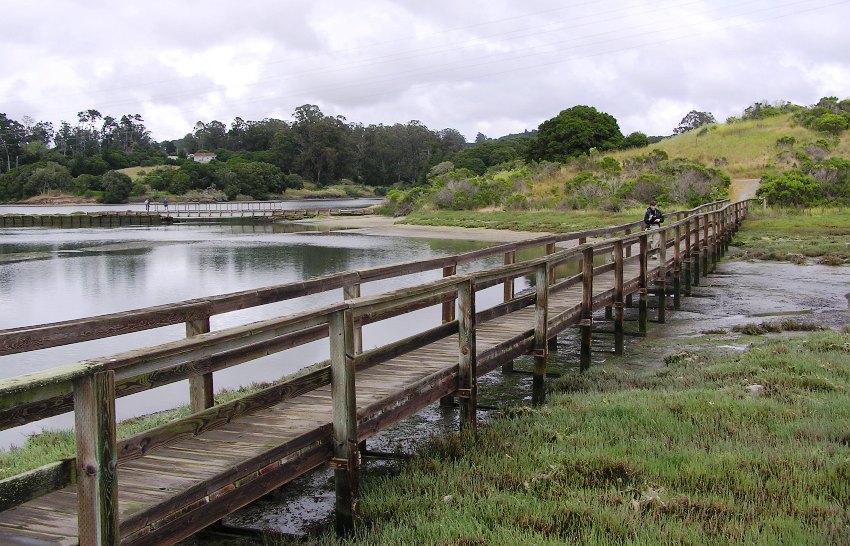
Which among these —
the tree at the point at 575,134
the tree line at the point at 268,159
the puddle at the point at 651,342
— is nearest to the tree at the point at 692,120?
the tree line at the point at 268,159

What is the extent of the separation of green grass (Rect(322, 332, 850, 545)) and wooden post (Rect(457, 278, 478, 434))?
0.20 m

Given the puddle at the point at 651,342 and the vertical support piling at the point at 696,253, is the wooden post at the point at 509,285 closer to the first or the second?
the puddle at the point at 651,342

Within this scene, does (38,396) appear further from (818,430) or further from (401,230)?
(401,230)

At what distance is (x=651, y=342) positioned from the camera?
43.2ft

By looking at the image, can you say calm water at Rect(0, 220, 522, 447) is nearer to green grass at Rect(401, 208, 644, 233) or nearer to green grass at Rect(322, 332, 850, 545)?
green grass at Rect(401, 208, 644, 233)

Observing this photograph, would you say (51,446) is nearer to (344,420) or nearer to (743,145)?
(344,420)

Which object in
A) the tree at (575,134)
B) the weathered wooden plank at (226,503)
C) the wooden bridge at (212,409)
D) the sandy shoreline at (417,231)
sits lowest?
the sandy shoreline at (417,231)

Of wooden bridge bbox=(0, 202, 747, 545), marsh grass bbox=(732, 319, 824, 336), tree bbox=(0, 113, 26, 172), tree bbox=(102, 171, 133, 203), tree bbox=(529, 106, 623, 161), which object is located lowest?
marsh grass bbox=(732, 319, 824, 336)

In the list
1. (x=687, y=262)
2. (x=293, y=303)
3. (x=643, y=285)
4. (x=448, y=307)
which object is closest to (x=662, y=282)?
(x=643, y=285)

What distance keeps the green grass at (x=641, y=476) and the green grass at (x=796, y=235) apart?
19.8 meters

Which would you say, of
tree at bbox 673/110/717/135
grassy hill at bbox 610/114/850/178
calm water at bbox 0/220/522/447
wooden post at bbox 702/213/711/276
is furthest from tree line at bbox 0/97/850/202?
wooden post at bbox 702/213/711/276

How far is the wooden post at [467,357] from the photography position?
6.46 meters

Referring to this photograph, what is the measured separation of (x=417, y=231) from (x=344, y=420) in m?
50.9

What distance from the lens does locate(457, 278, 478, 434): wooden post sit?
6.46m
